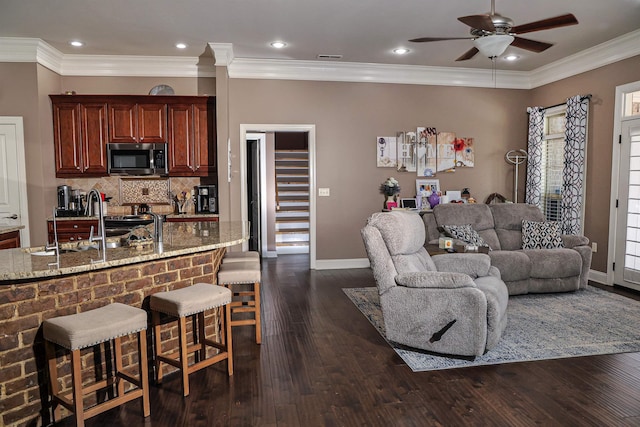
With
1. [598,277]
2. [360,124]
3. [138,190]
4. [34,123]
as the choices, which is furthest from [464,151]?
[34,123]

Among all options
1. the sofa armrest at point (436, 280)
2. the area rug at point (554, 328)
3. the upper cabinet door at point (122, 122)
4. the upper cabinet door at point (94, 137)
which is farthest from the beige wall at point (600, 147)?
the upper cabinet door at point (94, 137)

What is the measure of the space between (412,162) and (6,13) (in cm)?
533

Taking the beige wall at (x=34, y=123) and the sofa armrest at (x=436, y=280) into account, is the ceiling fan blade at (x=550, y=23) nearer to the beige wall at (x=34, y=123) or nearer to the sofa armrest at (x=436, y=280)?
the sofa armrest at (x=436, y=280)

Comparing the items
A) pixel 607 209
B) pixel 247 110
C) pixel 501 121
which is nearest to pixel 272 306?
pixel 247 110

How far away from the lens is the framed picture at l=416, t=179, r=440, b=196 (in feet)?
22.6

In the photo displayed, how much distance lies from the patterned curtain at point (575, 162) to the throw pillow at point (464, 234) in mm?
1652

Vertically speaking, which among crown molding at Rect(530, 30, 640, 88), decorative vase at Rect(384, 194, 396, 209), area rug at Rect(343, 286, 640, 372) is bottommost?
area rug at Rect(343, 286, 640, 372)

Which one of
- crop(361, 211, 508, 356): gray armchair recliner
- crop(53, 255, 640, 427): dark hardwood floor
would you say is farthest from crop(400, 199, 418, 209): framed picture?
crop(53, 255, 640, 427): dark hardwood floor

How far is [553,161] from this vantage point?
6.79 meters

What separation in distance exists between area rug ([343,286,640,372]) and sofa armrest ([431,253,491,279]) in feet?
1.94

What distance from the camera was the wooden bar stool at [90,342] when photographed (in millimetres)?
2256

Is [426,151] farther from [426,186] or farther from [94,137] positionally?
[94,137]

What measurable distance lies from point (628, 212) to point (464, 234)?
2.11 metres

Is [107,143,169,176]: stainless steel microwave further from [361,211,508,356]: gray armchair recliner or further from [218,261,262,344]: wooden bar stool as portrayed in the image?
[361,211,508,356]: gray armchair recliner
